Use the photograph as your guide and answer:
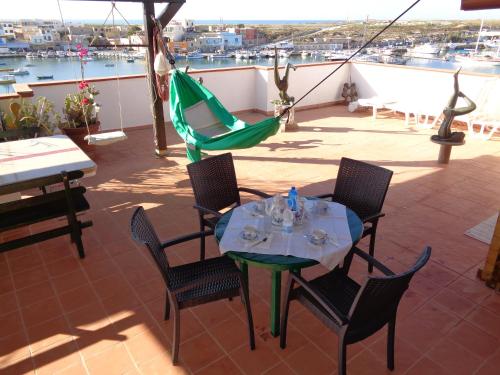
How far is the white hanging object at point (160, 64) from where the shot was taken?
14.6 ft

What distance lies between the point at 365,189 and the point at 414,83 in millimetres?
5208

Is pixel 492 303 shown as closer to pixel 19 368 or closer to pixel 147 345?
pixel 147 345

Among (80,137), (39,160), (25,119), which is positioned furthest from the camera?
(80,137)

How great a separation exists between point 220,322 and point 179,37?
34.3 ft

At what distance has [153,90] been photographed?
4.89 metres

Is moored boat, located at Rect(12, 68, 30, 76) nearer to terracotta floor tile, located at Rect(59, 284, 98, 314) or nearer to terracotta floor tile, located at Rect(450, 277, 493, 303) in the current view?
terracotta floor tile, located at Rect(59, 284, 98, 314)

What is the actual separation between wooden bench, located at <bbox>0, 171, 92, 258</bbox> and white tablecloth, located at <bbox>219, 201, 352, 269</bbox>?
139cm

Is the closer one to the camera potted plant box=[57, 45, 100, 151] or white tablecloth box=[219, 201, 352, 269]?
white tablecloth box=[219, 201, 352, 269]

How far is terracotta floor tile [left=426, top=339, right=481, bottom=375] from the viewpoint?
1886mm

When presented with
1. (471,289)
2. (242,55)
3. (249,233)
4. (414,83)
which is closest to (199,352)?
(249,233)

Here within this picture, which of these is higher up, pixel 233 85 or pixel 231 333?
pixel 233 85

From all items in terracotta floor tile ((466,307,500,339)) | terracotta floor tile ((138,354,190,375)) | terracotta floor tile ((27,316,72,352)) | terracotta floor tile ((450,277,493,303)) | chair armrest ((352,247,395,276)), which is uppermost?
chair armrest ((352,247,395,276))

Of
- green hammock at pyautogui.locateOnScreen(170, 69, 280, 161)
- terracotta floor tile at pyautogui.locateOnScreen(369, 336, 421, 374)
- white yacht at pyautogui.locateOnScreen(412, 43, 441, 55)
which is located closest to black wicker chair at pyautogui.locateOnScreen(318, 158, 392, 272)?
terracotta floor tile at pyautogui.locateOnScreen(369, 336, 421, 374)

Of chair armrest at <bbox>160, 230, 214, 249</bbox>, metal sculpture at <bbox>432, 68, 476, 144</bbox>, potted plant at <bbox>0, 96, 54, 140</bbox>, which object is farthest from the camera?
metal sculpture at <bbox>432, 68, 476, 144</bbox>
